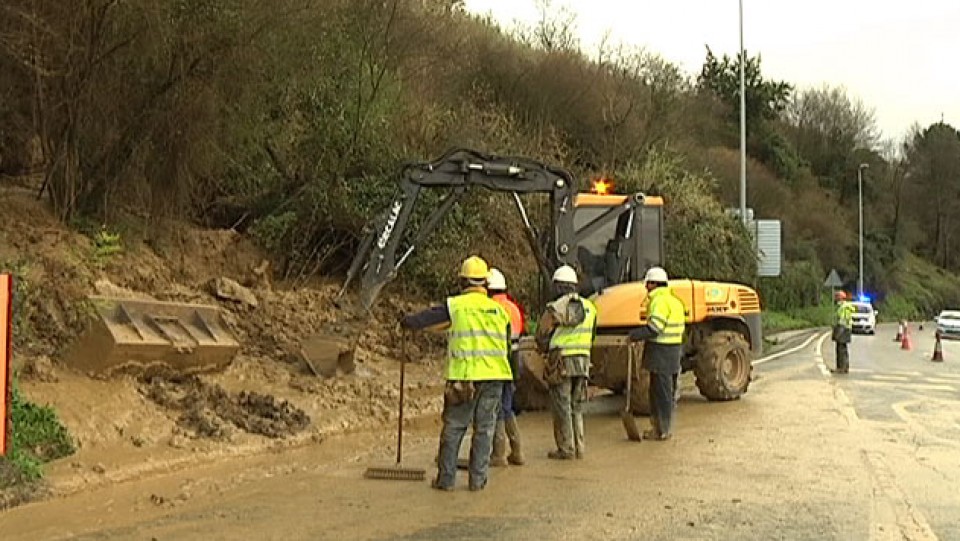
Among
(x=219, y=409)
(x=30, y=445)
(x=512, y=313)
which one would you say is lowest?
(x=30, y=445)

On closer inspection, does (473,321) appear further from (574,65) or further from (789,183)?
(789,183)

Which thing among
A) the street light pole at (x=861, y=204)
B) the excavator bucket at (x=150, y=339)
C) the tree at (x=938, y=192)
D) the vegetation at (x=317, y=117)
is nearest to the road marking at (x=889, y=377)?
the vegetation at (x=317, y=117)

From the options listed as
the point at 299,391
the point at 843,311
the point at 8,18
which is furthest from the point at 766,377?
the point at 8,18

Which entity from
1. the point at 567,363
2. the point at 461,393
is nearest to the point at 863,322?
the point at 567,363

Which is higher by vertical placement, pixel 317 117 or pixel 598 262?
pixel 317 117

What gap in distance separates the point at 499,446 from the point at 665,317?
107 inches

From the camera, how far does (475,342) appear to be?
31.7 ft

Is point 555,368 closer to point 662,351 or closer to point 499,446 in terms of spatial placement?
point 499,446

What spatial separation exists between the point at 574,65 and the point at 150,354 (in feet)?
77.5

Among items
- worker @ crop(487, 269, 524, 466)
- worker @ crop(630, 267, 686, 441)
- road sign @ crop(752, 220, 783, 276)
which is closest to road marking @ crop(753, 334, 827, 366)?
road sign @ crop(752, 220, 783, 276)

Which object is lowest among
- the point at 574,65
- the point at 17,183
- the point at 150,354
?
the point at 150,354

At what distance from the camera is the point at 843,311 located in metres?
23.8

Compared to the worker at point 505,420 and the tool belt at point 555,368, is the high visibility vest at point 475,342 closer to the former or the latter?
the worker at point 505,420

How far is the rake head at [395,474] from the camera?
9891mm
